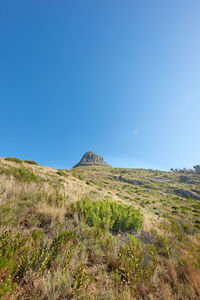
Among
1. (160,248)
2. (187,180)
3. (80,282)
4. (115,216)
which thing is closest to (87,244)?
(80,282)

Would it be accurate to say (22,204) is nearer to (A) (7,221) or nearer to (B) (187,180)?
(A) (7,221)

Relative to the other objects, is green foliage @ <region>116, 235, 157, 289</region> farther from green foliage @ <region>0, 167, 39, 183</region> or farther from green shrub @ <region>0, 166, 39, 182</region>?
green shrub @ <region>0, 166, 39, 182</region>

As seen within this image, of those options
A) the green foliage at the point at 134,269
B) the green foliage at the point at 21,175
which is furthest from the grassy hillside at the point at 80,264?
the green foliage at the point at 21,175

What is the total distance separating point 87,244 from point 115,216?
6.45ft

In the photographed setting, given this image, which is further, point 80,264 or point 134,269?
point 134,269

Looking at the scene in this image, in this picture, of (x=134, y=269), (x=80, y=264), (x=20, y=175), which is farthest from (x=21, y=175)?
(x=134, y=269)

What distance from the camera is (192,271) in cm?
239

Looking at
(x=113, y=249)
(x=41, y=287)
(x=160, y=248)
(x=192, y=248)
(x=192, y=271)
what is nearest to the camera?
(x=41, y=287)

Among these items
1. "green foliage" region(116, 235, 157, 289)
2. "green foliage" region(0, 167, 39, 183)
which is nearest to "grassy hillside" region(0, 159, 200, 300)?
"green foliage" region(116, 235, 157, 289)

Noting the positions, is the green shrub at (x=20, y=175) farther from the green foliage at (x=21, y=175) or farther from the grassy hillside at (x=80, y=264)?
the grassy hillside at (x=80, y=264)

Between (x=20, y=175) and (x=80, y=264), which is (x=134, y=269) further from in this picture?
(x=20, y=175)

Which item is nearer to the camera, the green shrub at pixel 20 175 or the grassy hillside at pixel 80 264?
the grassy hillside at pixel 80 264

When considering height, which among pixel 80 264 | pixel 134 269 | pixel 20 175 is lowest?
pixel 134 269

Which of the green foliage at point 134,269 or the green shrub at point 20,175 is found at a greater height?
the green shrub at point 20,175
